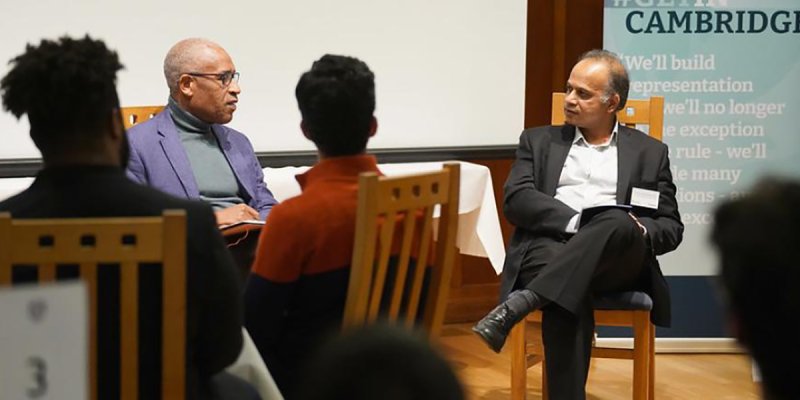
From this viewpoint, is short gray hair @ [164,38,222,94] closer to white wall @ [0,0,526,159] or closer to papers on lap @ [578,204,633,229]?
white wall @ [0,0,526,159]

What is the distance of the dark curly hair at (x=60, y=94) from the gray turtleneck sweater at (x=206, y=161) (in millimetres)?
1647

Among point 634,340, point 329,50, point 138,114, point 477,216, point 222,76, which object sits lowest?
point 634,340

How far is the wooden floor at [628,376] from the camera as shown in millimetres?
4070

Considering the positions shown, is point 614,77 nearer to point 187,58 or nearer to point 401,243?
point 187,58

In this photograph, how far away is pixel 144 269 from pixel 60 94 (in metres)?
0.32

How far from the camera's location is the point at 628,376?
4324 mm

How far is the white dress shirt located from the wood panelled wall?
1.18m

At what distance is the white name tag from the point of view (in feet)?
12.0

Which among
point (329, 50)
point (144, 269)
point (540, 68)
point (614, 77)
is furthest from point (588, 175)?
point (144, 269)

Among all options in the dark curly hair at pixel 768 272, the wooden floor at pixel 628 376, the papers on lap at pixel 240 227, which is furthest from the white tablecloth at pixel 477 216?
the dark curly hair at pixel 768 272

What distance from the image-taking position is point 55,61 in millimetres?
1908

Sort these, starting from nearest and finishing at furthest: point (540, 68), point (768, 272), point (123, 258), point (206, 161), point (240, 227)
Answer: point (768, 272)
point (123, 258)
point (240, 227)
point (206, 161)
point (540, 68)

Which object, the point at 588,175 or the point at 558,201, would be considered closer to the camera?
the point at 558,201

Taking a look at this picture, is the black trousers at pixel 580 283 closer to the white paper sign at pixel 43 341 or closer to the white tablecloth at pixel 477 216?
the white tablecloth at pixel 477 216
